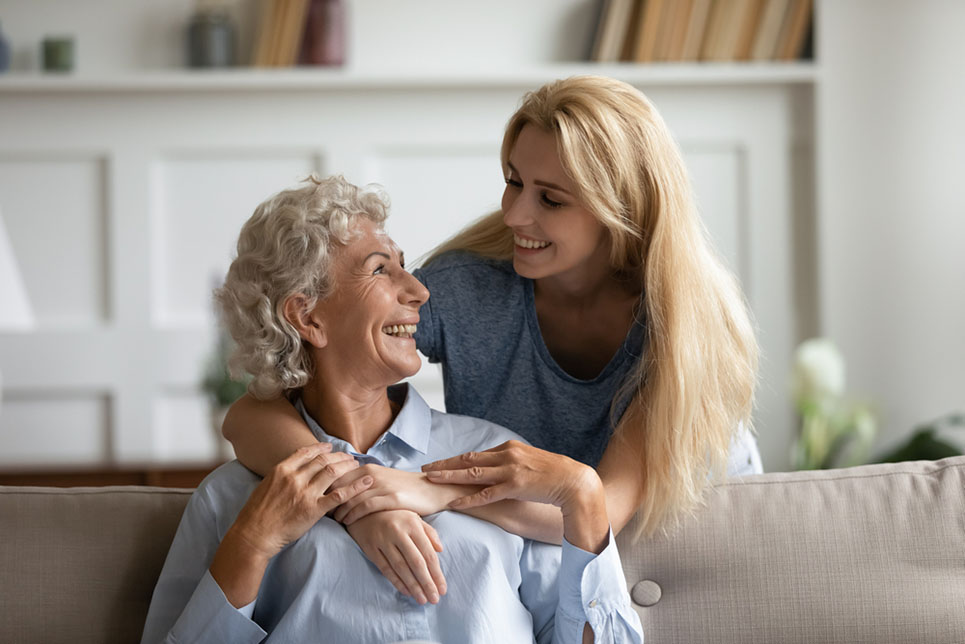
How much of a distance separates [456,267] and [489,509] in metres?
0.57

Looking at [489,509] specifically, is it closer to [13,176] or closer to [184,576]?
[184,576]

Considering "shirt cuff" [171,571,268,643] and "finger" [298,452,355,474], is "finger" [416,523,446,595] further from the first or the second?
"shirt cuff" [171,571,268,643]

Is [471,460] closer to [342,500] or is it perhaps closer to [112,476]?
[342,500]

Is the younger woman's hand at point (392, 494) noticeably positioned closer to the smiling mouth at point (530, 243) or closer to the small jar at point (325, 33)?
the smiling mouth at point (530, 243)

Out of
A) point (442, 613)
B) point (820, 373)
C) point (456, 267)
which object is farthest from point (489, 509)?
point (820, 373)

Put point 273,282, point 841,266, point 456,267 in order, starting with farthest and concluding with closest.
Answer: point 841,266 < point 456,267 < point 273,282

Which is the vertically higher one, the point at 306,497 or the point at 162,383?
the point at 306,497

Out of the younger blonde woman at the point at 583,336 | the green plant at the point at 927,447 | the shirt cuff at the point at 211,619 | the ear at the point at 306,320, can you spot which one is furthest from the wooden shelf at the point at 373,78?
the shirt cuff at the point at 211,619

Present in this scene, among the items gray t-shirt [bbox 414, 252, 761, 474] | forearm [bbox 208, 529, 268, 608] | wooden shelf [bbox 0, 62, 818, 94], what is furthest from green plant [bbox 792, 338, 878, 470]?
forearm [bbox 208, 529, 268, 608]

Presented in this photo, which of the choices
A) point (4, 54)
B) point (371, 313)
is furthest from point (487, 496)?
point (4, 54)

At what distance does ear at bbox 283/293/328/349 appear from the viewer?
1577 millimetres

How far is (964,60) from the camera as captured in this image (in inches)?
138

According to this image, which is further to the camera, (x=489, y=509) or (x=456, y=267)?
(x=456, y=267)

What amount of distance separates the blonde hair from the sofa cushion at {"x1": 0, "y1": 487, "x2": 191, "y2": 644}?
0.78 meters
